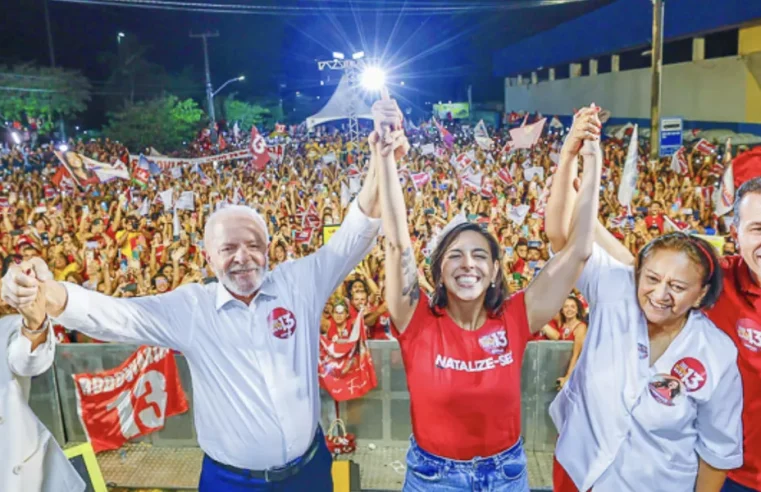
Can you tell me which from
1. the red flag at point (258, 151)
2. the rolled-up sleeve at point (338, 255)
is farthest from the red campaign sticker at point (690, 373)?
the red flag at point (258, 151)

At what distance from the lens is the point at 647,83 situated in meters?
24.1

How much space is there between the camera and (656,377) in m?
2.39

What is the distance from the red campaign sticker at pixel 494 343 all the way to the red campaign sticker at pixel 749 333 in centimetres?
97

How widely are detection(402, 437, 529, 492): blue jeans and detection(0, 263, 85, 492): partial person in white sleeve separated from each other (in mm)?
1539

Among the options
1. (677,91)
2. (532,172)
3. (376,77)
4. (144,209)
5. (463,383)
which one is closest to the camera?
(463,383)

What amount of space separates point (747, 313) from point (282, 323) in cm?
192

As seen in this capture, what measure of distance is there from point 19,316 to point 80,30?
148 feet

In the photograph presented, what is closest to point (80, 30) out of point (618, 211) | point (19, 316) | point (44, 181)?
point (44, 181)

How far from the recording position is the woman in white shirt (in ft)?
7.73

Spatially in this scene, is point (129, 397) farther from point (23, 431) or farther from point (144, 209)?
point (144, 209)

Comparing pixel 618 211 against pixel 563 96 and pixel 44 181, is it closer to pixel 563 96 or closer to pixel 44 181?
pixel 44 181

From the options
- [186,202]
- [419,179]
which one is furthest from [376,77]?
[186,202]

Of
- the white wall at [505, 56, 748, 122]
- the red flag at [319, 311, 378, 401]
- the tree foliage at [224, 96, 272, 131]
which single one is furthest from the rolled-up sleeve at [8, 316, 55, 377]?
the tree foliage at [224, 96, 272, 131]

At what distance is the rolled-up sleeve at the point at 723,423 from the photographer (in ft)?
7.71
